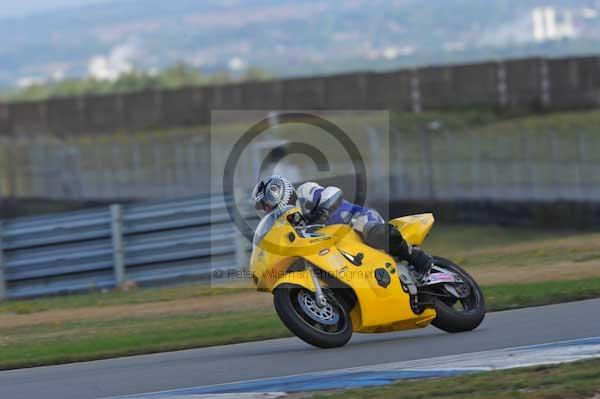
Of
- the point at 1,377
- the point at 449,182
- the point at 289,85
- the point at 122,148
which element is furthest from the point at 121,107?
the point at 1,377

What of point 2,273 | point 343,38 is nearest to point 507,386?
point 2,273

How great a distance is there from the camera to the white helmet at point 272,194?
29.9 feet

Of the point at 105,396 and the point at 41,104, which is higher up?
the point at 41,104

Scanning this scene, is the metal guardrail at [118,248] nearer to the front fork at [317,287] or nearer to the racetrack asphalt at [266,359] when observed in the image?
the racetrack asphalt at [266,359]

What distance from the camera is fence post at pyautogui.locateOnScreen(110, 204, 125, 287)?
54.3ft

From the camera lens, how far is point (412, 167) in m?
30.9

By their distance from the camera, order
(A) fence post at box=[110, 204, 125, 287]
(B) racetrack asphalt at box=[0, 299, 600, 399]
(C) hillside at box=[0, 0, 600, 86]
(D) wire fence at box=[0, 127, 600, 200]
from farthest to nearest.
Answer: (C) hillside at box=[0, 0, 600, 86] → (D) wire fence at box=[0, 127, 600, 200] → (A) fence post at box=[110, 204, 125, 287] → (B) racetrack asphalt at box=[0, 299, 600, 399]

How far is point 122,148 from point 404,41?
2542 inches

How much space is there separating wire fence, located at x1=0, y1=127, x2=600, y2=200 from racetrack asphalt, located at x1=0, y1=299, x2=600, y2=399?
17432mm

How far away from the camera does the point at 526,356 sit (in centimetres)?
816

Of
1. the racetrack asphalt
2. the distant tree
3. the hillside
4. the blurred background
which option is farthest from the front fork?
the distant tree

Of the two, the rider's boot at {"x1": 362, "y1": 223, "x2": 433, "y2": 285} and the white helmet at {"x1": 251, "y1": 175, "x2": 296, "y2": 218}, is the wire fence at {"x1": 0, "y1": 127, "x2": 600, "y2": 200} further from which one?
the white helmet at {"x1": 251, "y1": 175, "x2": 296, "y2": 218}

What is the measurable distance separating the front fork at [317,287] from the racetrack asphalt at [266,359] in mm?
387

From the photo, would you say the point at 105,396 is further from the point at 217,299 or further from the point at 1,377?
the point at 217,299
